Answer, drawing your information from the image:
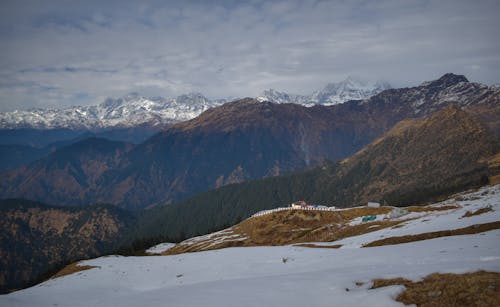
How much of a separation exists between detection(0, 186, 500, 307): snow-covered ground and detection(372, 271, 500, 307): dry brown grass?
2.89ft

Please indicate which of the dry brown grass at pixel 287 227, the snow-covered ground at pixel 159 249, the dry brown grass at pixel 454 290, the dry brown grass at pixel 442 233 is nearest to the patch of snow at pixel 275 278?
the dry brown grass at pixel 454 290

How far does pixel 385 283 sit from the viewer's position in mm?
20609

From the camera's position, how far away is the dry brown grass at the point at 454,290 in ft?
53.6

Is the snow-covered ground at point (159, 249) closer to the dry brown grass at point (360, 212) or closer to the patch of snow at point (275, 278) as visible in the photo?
the dry brown grass at point (360, 212)

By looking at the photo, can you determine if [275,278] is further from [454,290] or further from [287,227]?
[287,227]

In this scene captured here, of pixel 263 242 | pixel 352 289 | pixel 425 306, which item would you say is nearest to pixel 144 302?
pixel 352 289

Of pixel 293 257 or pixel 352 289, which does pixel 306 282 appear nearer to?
pixel 352 289

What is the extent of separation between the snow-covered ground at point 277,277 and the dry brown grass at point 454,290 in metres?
0.88

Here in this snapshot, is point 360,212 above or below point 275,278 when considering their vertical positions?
below

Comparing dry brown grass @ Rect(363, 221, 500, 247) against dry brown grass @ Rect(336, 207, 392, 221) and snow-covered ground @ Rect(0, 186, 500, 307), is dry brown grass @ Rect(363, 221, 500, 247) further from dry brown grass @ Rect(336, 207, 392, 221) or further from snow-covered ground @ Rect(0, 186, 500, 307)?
dry brown grass @ Rect(336, 207, 392, 221)

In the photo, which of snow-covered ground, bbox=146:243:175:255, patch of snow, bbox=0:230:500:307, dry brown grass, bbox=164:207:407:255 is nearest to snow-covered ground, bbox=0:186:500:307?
patch of snow, bbox=0:230:500:307

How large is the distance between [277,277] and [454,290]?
12.6 metres

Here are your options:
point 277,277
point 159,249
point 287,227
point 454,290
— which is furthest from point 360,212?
point 454,290

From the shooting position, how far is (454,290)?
1759 cm
